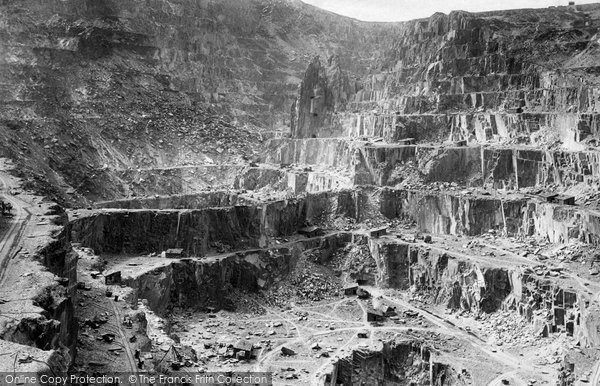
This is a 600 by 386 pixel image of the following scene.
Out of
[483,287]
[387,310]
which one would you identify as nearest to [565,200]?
[483,287]

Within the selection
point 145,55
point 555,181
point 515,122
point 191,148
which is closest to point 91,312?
point 555,181

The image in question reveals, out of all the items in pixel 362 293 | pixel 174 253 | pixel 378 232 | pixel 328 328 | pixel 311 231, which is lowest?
pixel 328 328

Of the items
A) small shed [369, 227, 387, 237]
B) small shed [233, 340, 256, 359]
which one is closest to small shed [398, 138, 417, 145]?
small shed [369, 227, 387, 237]

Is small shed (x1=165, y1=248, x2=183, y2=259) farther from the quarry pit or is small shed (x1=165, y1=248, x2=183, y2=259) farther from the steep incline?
the steep incline

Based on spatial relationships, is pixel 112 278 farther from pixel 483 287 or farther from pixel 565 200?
pixel 565 200

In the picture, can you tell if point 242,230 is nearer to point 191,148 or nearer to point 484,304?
point 484,304
